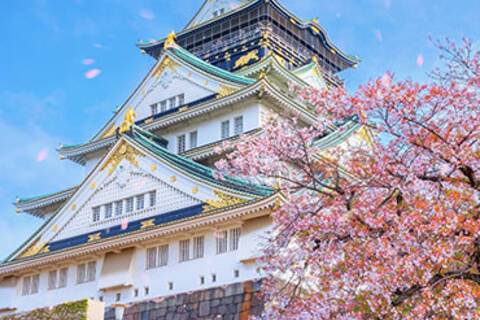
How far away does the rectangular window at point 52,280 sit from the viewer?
92.2 ft

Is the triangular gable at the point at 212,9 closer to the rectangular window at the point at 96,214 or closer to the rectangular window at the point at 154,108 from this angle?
the rectangular window at the point at 154,108

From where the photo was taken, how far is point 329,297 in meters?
13.9

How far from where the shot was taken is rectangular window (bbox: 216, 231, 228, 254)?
24.3 m

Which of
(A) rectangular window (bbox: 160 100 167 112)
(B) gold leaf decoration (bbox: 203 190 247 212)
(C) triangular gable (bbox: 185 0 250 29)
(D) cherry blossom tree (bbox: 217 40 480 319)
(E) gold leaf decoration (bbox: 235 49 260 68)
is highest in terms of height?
(C) triangular gable (bbox: 185 0 250 29)

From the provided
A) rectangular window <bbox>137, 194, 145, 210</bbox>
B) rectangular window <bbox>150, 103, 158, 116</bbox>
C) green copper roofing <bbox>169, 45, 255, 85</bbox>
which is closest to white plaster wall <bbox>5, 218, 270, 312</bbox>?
rectangular window <bbox>137, 194, 145, 210</bbox>

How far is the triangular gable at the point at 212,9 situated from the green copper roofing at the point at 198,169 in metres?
13.8

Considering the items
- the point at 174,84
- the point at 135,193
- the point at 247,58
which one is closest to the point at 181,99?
the point at 174,84

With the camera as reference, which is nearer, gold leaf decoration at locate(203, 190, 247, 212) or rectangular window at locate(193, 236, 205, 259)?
gold leaf decoration at locate(203, 190, 247, 212)

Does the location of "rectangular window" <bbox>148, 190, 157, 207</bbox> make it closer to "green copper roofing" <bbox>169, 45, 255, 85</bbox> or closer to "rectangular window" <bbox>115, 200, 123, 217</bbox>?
"rectangular window" <bbox>115, 200, 123, 217</bbox>

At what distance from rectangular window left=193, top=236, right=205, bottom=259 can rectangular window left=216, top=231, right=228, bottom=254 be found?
66 centimetres

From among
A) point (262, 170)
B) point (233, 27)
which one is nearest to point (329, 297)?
point (262, 170)

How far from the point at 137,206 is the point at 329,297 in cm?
1485

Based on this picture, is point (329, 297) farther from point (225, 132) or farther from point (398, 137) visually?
point (225, 132)

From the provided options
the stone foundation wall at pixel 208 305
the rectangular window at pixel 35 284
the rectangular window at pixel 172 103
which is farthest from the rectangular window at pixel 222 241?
the rectangular window at pixel 172 103
